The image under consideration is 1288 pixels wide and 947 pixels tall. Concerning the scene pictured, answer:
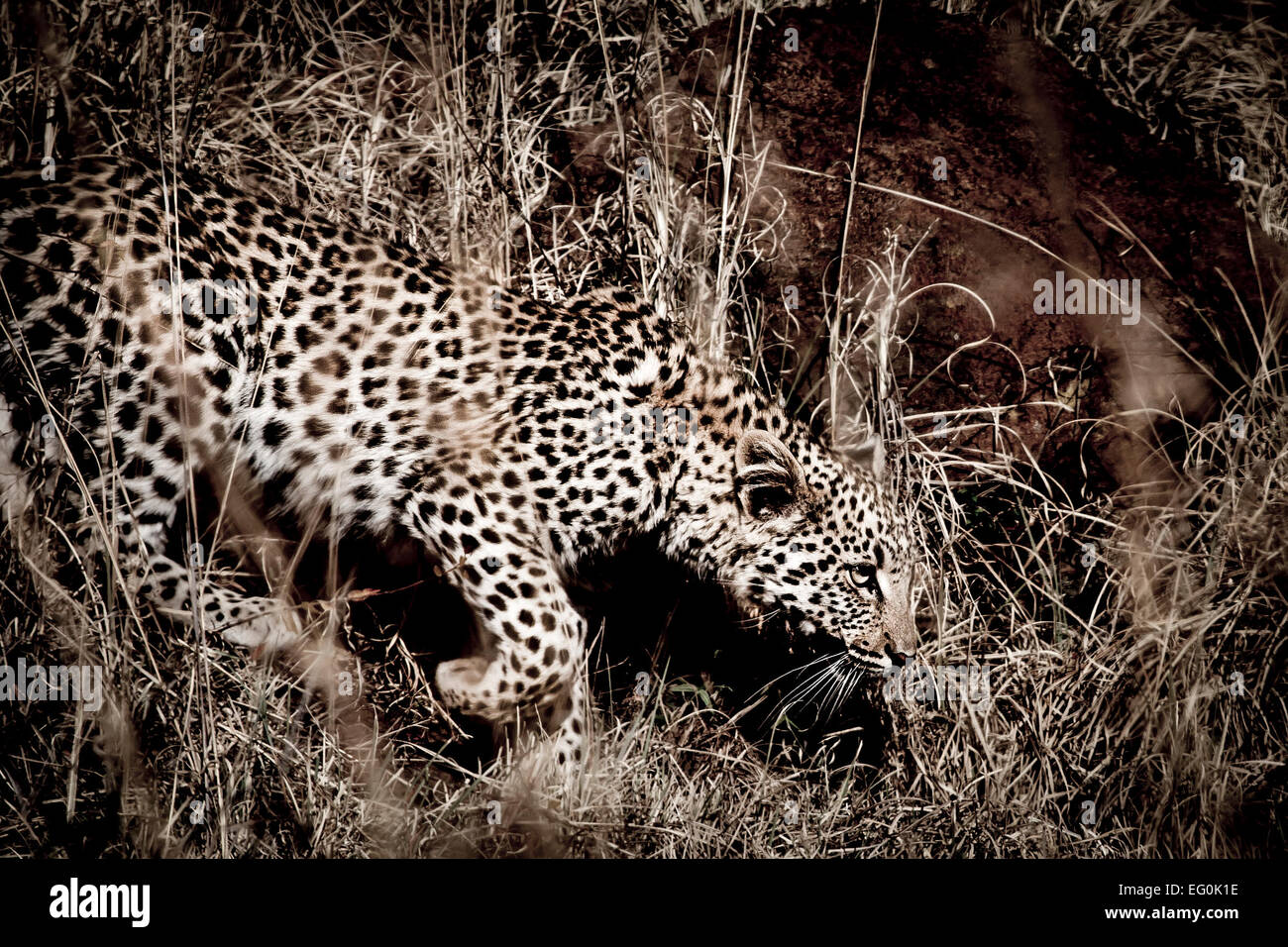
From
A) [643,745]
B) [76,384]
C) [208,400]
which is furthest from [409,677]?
[76,384]

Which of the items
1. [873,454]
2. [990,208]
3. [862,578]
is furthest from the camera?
[990,208]

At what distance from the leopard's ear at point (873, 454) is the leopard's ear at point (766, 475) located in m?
0.41

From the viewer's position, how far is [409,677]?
12.3 feet

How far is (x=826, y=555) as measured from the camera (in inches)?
146

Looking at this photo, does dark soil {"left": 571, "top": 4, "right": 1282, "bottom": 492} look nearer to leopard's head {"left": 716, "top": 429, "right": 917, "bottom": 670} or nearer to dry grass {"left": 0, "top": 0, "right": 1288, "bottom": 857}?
dry grass {"left": 0, "top": 0, "right": 1288, "bottom": 857}

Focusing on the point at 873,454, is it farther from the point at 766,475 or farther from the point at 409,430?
the point at 409,430

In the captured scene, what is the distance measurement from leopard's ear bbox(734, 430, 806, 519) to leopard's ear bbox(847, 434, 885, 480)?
41 centimetres

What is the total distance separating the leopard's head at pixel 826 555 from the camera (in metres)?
3.67

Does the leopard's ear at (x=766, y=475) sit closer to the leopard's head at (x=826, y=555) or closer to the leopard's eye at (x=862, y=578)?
the leopard's head at (x=826, y=555)

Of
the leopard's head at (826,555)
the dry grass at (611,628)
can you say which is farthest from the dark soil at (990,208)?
the leopard's head at (826,555)

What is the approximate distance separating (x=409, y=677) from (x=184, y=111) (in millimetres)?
2537

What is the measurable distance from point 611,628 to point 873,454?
1.19 meters

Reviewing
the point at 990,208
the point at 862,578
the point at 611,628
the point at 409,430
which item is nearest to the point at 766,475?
the point at 862,578

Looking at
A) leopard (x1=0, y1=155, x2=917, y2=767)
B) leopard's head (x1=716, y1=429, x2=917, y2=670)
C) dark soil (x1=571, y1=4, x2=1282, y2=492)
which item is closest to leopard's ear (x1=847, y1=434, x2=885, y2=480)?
leopard (x1=0, y1=155, x2=917, y2=767)
